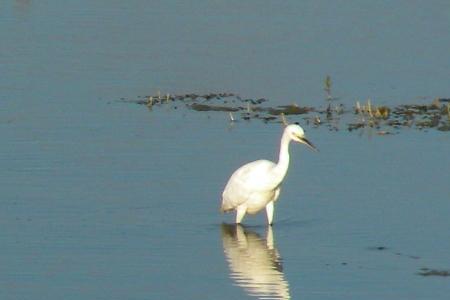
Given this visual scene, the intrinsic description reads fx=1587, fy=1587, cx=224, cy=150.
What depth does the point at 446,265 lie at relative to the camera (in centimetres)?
1267

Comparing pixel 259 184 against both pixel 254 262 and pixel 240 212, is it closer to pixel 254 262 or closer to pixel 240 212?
pixel 240 212

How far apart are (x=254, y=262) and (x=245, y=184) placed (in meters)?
1.52

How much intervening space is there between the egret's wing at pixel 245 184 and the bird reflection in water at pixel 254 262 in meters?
0.24

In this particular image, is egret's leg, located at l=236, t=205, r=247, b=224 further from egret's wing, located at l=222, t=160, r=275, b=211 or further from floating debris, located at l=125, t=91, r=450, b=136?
floating debris, located at l=125, t=91, r=450, b=136

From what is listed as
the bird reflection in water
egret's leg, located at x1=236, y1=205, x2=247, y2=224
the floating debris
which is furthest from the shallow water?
the floating debris

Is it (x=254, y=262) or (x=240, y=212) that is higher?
(x=240, y=212)

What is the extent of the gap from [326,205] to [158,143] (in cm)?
310

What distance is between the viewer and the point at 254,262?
43.4 feet

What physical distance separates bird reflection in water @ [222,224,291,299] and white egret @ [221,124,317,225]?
0.68 ft

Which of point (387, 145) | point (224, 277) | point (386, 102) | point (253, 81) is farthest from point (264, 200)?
point (253, 81)

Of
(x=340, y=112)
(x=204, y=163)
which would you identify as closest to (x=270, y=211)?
(x=204, y=163)

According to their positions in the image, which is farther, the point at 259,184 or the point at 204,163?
the point at 204,163

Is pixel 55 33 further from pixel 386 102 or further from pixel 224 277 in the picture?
pixel 224 277

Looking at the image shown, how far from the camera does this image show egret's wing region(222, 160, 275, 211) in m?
14.6
